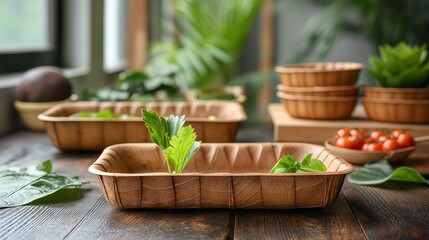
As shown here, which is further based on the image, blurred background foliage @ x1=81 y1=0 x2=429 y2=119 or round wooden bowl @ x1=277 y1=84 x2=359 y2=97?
blurred background foliage @ x1=81 y1=0 x2=429 y2=119

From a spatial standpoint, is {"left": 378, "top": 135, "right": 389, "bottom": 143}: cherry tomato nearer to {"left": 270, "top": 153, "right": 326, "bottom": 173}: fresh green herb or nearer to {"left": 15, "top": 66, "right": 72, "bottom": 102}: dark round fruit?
{"left": 270, "top": 153, "right": 326, "bottom": 173}: fresh green herb

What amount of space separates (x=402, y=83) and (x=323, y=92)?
0.80ft

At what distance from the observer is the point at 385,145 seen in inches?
68.9

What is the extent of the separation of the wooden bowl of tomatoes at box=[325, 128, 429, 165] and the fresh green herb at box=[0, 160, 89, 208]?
702 millimetres

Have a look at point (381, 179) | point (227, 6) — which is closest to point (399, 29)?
point (227, 6)

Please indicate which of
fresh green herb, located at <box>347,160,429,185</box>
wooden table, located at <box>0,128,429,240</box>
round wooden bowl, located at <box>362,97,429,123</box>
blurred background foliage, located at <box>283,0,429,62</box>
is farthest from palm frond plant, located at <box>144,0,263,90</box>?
wooden table, located at <box>0,128,429,240</box>

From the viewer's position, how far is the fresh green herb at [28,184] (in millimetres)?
1294

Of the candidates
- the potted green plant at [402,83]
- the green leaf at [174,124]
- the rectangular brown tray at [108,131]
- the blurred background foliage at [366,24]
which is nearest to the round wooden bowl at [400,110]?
the potted green plant at [402,83]

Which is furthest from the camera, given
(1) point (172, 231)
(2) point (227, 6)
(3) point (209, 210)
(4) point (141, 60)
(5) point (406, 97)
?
(4) point (141, 60)

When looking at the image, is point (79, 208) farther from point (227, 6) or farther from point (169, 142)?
point (227, 6)

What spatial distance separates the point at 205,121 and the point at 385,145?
0.48 meters

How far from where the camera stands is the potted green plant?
6.66 feet

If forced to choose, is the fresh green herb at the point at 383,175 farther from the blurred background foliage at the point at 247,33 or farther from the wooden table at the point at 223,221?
the blurred background foliage at the point at 247,33

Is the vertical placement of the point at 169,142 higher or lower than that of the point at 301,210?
higher
